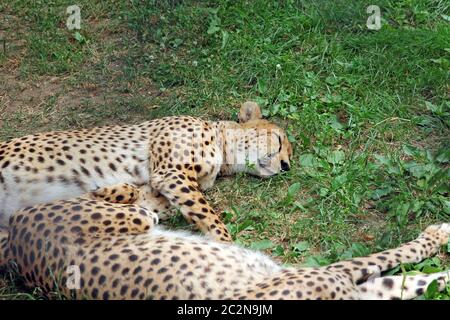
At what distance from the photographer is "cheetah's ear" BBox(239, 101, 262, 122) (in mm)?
6004

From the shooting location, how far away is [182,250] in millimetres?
4320

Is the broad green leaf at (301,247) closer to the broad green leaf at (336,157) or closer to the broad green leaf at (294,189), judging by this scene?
the broad green leaf at (294,189)

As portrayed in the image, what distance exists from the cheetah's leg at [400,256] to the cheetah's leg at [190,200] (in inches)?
35.3

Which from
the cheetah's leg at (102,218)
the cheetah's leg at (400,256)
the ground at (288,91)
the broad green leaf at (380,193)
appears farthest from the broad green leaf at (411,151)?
the cheetah's leg at (102,218)

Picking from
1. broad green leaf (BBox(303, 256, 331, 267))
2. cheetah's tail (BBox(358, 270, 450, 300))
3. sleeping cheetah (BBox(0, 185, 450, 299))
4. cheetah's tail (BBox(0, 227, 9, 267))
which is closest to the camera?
sleeping cheetah (BBox(0, 185, 450, 299))

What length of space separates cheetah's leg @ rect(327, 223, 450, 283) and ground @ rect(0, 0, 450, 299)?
0.30 feet

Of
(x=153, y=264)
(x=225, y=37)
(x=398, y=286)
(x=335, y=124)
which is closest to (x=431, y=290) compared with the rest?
(x=398, y=286)

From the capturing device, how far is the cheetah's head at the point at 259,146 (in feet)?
18.7

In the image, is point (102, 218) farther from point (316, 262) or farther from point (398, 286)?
point (398, 286)

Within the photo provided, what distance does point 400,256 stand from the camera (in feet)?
15.0

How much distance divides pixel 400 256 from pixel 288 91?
2137mm

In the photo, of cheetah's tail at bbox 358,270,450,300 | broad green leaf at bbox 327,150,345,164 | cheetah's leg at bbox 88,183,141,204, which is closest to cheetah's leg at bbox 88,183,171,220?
cheetah's leg at bbox 88,183,141,204

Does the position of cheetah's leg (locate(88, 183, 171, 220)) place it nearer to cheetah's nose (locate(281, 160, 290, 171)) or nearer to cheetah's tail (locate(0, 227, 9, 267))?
cheetah's tail (locate(0, 227, 9, 267))
